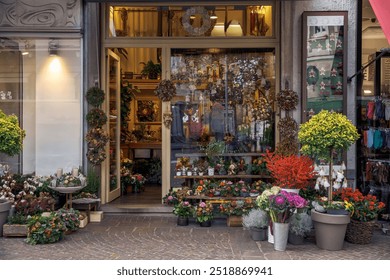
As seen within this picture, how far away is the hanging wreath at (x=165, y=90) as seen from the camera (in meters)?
10.5

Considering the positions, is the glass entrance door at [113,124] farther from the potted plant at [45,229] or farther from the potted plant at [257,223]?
the potted plant at [257,223]

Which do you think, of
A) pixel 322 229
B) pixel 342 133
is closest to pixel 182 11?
pixel 342 133

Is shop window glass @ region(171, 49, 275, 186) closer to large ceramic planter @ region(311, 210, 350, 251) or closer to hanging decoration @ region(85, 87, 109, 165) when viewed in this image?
hanging decoration @ region(85, 87, 109, 165)

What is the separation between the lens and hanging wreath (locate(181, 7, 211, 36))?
10477 millimetres

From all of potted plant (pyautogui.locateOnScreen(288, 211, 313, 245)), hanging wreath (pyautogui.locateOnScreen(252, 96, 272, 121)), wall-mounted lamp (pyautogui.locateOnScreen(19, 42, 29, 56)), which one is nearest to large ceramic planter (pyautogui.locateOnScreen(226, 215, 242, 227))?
potted plant (pyautogui.locateOnScreen(288, 211, 313, 245))

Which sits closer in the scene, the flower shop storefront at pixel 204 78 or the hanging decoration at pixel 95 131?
the hanging decoration at pixel 95 131

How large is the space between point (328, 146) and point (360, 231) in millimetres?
1392

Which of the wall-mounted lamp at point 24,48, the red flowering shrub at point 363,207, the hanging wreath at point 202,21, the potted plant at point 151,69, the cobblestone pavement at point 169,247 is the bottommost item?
the cobblestone pavement at point 169,247

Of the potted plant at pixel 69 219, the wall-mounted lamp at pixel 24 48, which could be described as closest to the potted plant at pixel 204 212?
the potted plant at pixel 69 219

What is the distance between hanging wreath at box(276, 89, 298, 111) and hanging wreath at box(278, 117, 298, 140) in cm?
21

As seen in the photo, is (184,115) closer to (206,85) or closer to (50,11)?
(206,85)

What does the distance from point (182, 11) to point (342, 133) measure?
4467 mm

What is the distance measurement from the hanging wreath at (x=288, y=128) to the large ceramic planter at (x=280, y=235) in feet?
8.99

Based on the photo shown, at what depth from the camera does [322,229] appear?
24.8ft
